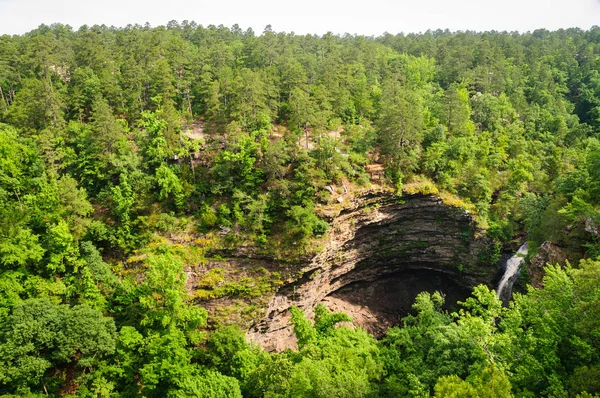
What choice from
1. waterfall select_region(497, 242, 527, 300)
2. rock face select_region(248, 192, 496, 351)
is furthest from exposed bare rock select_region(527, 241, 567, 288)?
rock face select_region(248, 192, 496, 351)

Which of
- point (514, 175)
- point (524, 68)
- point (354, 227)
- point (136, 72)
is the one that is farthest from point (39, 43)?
point (524, 68)

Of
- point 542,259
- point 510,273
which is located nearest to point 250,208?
point 542,259

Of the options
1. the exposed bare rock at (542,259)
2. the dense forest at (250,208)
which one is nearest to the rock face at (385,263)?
the dense forest at (250,208)

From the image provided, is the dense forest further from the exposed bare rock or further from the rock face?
the rock face

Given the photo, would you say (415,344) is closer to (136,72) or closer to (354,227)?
(354,227)

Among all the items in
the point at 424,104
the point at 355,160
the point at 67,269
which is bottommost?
the point at 67,269
